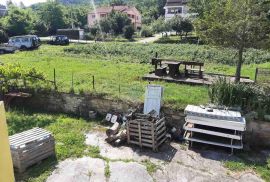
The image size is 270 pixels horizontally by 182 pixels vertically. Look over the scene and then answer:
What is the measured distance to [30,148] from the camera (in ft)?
27.4

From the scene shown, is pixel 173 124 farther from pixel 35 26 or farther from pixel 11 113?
pixel 35 26

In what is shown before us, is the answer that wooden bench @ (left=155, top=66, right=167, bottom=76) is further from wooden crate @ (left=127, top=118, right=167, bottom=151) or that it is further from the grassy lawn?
wooden crate @ (left=127, top=118, right=167, bottom=151)

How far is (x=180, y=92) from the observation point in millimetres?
12375

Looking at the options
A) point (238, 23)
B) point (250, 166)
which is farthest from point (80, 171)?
point (238, 23)

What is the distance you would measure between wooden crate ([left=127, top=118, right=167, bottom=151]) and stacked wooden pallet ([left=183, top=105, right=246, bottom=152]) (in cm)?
80

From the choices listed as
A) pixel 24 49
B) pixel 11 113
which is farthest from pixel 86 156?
pixel 24 49

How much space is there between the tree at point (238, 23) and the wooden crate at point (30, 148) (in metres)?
7.46

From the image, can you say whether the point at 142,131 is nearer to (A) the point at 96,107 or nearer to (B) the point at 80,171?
(B) the point at 80,171

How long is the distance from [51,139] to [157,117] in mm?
3223

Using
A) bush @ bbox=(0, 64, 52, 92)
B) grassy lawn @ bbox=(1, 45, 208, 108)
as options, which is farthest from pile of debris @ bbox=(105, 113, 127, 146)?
bush @ bbox=(0, 64, 52, 92)

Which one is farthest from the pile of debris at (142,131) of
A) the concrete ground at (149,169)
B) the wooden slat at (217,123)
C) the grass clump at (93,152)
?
the wooden slat at (217,123)

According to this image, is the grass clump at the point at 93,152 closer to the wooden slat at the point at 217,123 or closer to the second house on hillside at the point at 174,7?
the wooden slat at the point at 217,123

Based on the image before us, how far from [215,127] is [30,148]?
5367 mm

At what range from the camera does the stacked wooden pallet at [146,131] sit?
9344mm
